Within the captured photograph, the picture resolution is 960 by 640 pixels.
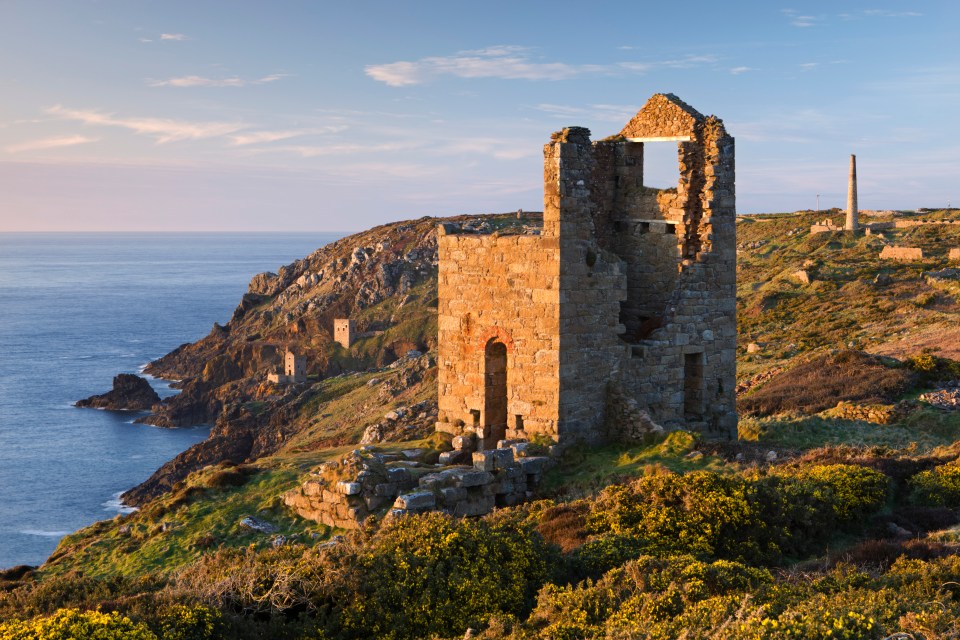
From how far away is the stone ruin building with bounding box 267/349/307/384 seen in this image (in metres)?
74.9

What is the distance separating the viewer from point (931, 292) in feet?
139

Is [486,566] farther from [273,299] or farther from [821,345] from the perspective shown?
[273,299]

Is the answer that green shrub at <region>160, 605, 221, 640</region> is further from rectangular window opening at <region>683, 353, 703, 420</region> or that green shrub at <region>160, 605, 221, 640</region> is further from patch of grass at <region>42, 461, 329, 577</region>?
rectangular window opening at <region>683, 353, 703, 420</region>

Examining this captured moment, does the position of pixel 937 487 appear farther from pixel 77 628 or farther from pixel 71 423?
pixel 71 423

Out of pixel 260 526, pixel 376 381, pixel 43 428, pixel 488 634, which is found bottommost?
pixel 43 428

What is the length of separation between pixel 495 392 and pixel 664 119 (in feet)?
20.4

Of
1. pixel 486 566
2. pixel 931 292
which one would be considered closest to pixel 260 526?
pixel 486 566

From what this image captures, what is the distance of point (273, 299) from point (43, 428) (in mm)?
34410

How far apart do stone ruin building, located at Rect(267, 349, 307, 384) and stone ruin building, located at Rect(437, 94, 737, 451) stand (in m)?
58.9

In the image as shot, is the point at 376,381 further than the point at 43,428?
No

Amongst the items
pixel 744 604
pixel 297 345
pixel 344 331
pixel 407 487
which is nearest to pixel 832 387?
pixel 407 487

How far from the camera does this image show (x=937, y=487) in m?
12.2

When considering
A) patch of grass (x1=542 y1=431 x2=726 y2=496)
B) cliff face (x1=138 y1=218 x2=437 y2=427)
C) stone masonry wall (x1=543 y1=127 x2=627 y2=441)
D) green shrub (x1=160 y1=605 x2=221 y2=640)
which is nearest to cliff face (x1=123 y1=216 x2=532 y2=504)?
cliff face (x1=138 y1=218 x2=437 y2=427)

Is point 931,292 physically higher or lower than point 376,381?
higher
